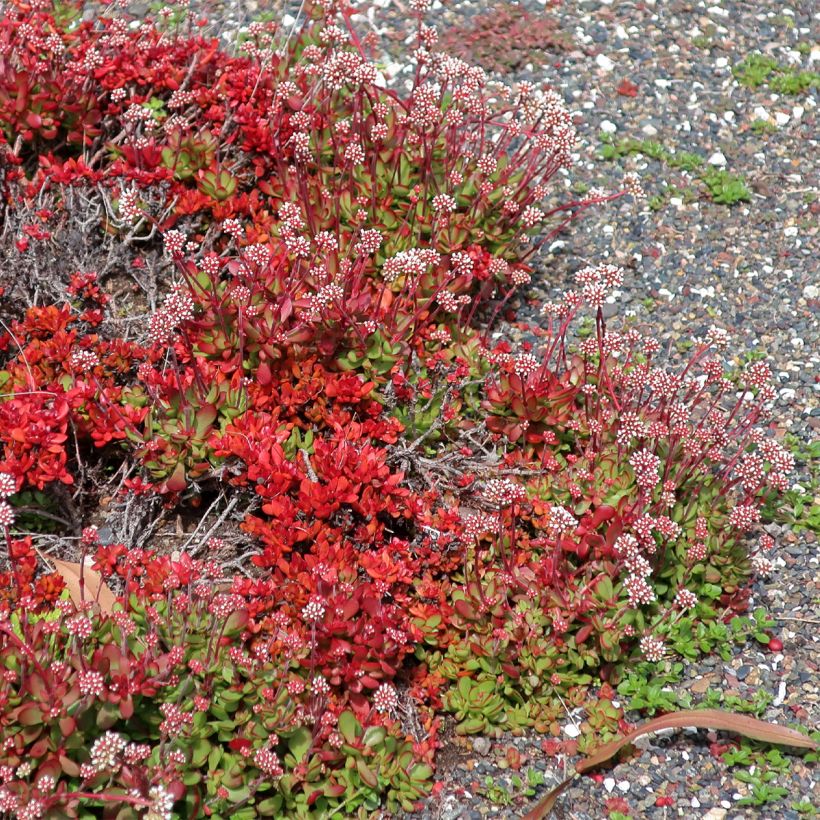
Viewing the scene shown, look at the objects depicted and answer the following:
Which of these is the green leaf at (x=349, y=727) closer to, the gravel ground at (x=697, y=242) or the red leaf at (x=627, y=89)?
the gravel ground at (x=697, y=242)

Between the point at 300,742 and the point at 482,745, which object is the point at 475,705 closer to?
the point at 482,745

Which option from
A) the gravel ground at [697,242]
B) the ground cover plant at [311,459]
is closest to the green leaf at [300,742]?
the ground cover plant at [311,459]

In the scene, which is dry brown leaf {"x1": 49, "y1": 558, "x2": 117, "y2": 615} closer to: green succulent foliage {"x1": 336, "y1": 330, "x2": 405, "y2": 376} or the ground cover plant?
the ground cover plant

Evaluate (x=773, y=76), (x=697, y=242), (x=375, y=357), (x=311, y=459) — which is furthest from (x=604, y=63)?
(x=311, y=459)

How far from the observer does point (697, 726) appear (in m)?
3.50

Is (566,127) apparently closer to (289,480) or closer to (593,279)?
(593,279)

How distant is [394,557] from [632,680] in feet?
3.41

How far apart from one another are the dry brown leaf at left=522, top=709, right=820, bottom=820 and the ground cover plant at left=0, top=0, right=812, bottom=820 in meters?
0.17

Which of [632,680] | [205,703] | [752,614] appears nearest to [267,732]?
[205,703]

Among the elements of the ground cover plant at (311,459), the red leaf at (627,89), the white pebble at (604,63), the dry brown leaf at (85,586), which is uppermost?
the white pebble at (604,63)

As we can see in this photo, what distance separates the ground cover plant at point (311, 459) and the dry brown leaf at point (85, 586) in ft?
0.05

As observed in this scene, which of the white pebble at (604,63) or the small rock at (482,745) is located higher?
the white pebble at (604,63)

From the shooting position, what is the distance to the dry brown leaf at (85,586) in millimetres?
3596

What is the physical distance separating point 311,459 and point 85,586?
1.01m
